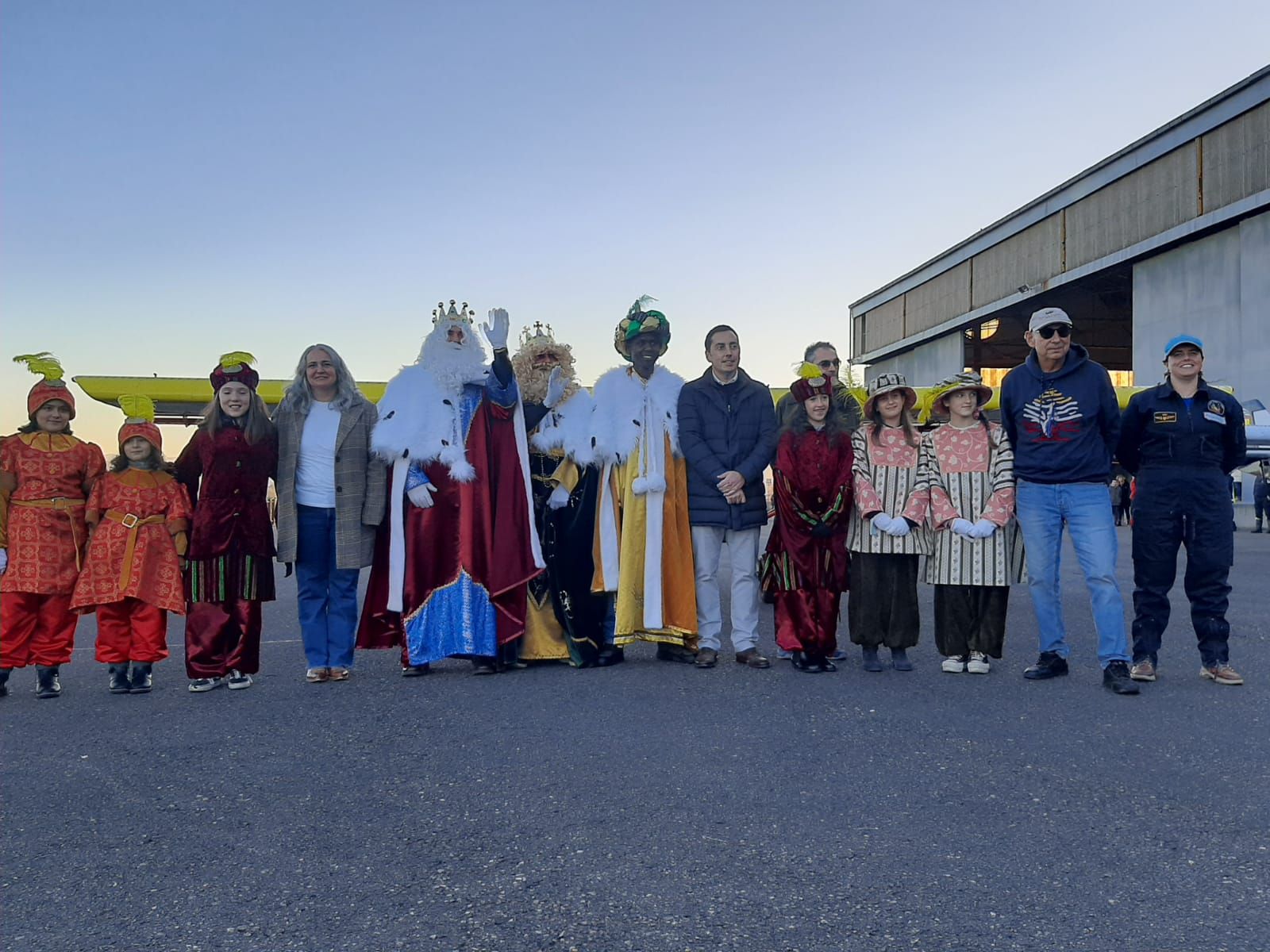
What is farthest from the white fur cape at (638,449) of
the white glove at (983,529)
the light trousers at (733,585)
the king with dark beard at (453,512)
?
the white glove at (983,529)

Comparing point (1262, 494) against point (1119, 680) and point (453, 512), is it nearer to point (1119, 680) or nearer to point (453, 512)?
point (1119, 680)

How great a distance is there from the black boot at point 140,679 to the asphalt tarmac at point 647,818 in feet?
0.90

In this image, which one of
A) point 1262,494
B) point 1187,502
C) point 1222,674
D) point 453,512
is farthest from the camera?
point 1262,494

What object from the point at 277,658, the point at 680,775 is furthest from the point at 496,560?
the point at 680,775

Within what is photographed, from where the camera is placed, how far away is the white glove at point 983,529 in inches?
206

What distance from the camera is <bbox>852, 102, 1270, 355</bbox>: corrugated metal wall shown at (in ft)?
75.0

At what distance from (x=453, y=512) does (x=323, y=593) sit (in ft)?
2.71

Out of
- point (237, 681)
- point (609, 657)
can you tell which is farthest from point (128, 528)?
point (609, 657)

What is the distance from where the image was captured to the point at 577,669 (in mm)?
5582

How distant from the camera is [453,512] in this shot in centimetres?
564

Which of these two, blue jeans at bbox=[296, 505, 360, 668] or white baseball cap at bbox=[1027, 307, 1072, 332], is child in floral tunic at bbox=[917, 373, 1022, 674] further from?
blue jeans at bbox=[296, 505, 360, 668]

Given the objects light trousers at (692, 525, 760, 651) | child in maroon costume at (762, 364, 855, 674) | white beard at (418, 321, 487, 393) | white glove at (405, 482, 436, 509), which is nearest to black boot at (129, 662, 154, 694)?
white glove at (405, 482, 436, 509)

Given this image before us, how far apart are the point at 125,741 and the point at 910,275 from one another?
39989mm

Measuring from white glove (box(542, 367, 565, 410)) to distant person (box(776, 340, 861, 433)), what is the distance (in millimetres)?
1316
